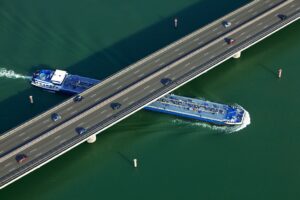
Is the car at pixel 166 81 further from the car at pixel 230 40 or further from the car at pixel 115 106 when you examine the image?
the car at pixel 230 40

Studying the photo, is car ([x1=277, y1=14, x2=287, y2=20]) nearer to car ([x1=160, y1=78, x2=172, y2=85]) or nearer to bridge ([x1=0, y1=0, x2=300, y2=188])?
bridge ([x1=0, y1=0, x2=300, y2=188])

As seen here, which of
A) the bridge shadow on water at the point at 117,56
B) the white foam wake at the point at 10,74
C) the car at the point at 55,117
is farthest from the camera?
the white foam wake at the point at 10,74

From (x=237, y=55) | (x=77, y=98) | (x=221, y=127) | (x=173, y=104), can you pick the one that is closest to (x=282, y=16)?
(x=237, y=55)

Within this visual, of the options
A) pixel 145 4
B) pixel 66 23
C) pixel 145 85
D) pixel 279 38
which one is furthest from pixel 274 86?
pixel 66 23

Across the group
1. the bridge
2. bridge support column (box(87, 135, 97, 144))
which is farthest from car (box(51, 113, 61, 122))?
bridge support column (box(87, 135, 97, 144))

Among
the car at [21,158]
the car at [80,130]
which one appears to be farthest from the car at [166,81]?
the car at [21,158]

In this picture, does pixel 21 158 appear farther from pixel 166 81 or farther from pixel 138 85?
pixel 166 81

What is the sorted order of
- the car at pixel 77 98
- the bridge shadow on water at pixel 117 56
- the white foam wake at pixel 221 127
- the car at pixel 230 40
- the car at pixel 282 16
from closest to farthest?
the car at pixel 77 98, the white foam wake at pixel 221 127, the bridge shadow on water at pixel 117 56, the car at pixel 230 40, the car at pixel 282 16
